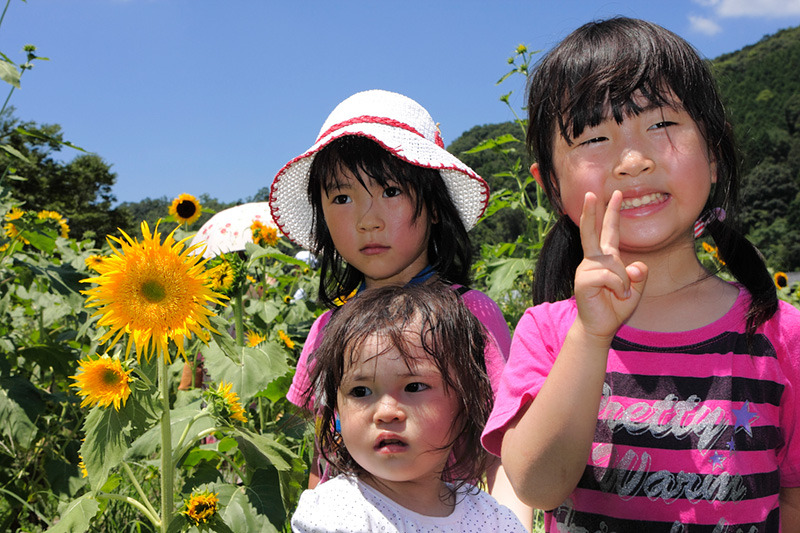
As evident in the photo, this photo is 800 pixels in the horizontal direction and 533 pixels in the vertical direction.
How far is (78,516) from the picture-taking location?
5.79 ft

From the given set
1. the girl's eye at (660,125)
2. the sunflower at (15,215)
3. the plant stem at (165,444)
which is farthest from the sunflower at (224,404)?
the sunflower at (15,215)

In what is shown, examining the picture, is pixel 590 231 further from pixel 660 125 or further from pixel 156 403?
pixel 156 403

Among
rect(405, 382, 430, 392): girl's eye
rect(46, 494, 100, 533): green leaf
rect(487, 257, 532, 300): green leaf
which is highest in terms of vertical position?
rect(487, 257, 532, 300): green leaf

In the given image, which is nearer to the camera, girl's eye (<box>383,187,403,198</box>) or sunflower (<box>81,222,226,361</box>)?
sunflower (<box>81,222,226,361</box>)

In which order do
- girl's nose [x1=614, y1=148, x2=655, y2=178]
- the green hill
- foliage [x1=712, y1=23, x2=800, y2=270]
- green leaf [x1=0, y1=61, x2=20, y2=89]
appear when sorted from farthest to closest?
foliage [x1=712, y1=23, x2=800, y2=270]
the green hill
green leaf [x1=0, y1=61, x2=20, y2=89]
girl's nose [x1=614, y1=148, x2=655, y2=178]

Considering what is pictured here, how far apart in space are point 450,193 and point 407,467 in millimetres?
927

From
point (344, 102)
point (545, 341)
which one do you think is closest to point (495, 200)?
point (344, 102)

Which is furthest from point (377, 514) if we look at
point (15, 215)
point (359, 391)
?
point (15, 215)

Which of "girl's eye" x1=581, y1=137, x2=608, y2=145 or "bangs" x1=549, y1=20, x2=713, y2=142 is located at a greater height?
"bangs" x1=549, y1=20, x2=713, y2=142

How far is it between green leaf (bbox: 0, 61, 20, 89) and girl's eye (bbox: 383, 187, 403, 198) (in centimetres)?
142

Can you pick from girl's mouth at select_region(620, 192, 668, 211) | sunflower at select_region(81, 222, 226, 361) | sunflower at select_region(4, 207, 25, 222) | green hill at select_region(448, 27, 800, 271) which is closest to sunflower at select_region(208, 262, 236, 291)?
sunflower at select_region(81, 222, 226, 361)

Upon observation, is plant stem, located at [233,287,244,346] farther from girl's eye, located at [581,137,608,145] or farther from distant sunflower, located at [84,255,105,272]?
girl's eye, located at [581,137,608,145]

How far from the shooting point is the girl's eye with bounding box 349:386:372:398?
4.27ft

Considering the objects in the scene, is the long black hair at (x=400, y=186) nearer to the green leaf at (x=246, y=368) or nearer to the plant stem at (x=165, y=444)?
the green leaf at (x=246, y=368)
